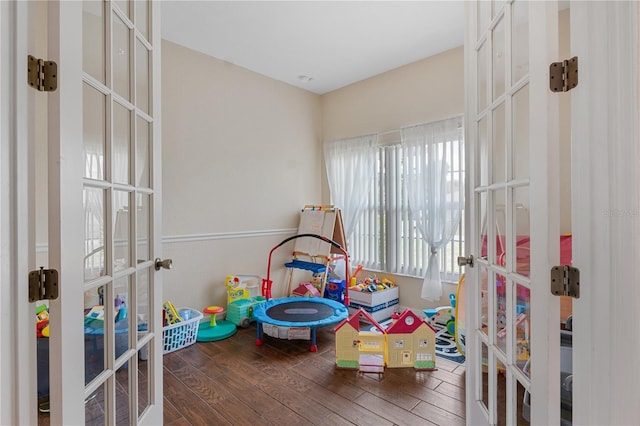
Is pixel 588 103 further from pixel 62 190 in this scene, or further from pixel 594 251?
pixel 62 190

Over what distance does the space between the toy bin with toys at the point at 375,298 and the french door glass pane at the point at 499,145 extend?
90.3 inches

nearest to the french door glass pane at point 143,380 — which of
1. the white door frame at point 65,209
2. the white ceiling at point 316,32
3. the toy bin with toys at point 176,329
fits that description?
the white door frame at point 65,209

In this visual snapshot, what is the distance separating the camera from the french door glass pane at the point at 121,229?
1145 millimetres

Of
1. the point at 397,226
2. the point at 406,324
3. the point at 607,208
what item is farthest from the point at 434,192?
the point at 607,208

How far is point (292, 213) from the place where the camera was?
4.05m

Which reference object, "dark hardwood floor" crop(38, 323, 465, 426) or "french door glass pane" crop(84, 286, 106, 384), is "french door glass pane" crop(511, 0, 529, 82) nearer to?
"french door glass pane" crop(84, 286, 106, 384)

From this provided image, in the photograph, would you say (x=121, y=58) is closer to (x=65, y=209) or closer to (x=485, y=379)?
(x=65, y=209)

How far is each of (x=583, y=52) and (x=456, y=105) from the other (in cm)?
245

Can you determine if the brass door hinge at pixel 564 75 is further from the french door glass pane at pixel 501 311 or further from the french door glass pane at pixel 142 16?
the french door glass pane at pixel 142 16

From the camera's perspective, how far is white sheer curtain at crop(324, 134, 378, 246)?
3.81m

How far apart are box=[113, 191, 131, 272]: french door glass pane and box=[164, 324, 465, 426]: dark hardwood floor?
1086mm

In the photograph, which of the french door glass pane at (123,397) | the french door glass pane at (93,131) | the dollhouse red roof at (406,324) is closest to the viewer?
the french door glass pane at (93,131)

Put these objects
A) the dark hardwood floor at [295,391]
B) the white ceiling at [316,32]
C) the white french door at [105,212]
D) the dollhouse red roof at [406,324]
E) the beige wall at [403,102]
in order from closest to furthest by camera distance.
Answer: the white french door at [105,212] → the dark hardwood floor at [295,391] → the dollhouse red roof at [406,324] → the white ceiling at [316,32] → the beige wall at [403,102]

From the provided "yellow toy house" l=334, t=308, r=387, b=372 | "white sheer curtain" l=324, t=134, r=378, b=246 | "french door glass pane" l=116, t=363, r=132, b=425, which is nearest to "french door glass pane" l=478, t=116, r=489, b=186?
"yellow toy house" l=334, t=308, r=387, b=372
